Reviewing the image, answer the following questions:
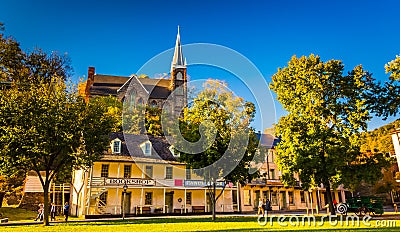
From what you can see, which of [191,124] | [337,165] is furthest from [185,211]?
[337,165]

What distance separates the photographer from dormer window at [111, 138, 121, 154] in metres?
35.5

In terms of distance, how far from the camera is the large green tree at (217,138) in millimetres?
22797

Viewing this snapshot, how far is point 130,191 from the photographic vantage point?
35.8m

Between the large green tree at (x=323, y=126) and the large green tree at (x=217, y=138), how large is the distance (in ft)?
10.3

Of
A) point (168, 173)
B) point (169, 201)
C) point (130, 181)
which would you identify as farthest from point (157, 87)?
point (130, 181)

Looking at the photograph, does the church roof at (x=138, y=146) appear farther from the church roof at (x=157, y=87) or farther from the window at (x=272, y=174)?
the church roof at (x=157, y=87)

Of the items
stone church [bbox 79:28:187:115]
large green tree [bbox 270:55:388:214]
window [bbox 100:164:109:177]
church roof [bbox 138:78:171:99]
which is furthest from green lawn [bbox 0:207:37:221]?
church roof [bbox 138:78:171:99]

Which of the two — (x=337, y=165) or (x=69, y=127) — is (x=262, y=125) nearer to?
(x=337, y=165)

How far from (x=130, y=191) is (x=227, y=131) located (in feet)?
56.5

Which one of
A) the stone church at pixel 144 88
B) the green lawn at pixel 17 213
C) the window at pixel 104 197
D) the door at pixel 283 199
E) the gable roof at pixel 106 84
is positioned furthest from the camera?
the gable roof at pixel 106 84

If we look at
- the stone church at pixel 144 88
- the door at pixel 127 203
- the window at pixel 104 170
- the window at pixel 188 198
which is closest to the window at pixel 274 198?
the window at pixel 188 198

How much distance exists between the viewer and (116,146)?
35.8 metres

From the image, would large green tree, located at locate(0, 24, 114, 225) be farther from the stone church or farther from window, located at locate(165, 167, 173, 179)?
the stone church

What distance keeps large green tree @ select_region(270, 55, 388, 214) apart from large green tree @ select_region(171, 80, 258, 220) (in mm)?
3132
